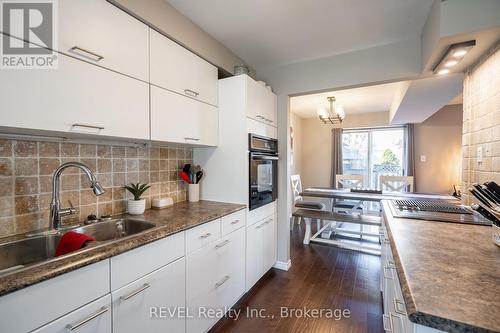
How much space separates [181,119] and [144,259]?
1.00 metres

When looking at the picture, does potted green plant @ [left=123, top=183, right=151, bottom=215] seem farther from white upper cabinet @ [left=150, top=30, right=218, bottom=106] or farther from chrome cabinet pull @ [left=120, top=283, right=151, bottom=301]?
white upper cabinet @ [left=150, top=30, right=218, bottom=106]

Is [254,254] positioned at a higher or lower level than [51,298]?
lower

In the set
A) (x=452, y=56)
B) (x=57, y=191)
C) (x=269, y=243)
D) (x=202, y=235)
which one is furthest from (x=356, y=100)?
(x=57, y=191)

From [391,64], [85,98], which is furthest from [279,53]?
[85,98]

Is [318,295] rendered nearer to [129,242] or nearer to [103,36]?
[129,242]

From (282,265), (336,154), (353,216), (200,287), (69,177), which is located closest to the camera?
(69,177)

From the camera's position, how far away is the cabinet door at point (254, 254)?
6.65ft

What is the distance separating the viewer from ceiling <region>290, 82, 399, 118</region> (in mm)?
3398

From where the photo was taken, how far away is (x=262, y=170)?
223cm

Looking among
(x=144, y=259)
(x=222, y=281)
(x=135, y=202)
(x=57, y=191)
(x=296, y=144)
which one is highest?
(x=296, y=144)

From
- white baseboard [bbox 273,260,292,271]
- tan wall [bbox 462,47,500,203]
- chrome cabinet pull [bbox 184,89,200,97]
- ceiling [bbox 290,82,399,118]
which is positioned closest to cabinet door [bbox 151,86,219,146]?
chrome cabinet pull [bbox 184,89,200,97]

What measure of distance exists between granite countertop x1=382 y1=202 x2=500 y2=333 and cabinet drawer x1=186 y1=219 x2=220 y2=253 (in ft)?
3.53

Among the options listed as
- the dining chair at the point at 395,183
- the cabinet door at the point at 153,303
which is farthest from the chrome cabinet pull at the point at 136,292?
the dining chair at the point at 395,183

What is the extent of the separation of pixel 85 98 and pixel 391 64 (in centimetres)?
236
